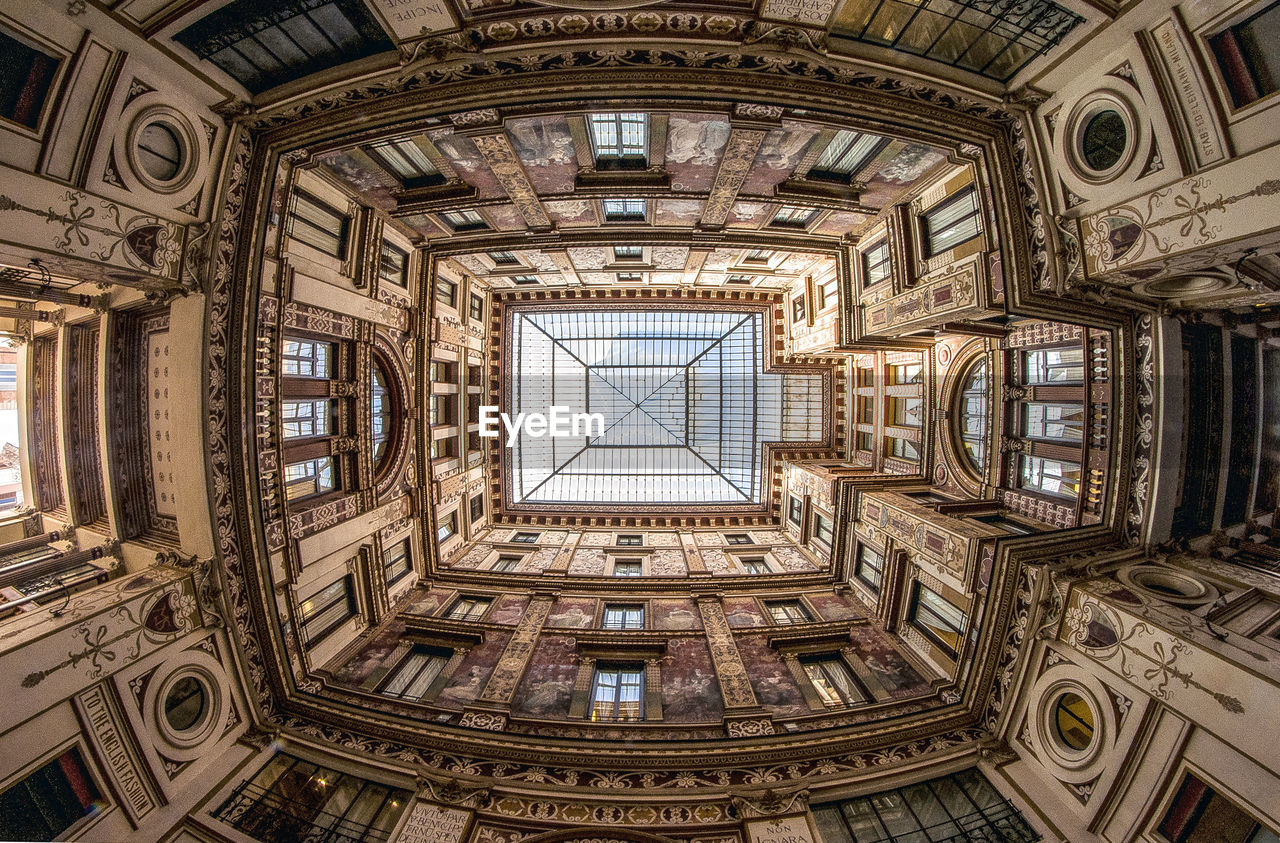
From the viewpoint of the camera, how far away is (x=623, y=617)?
18500 mm

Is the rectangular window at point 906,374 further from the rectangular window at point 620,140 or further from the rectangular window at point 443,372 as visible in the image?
the rectangular window at point 443,372

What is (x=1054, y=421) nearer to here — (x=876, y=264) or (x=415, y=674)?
(x=876, y=264)

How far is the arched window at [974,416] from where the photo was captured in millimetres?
17625

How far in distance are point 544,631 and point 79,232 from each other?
1622 cm

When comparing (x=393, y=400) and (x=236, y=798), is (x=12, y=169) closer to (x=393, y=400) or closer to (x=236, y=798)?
(x=393, y=400)

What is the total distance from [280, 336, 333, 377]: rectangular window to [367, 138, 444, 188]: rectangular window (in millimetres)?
6537

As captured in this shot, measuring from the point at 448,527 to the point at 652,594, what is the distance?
1137 cm

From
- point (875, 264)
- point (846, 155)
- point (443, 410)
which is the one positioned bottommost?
point (443, 410)

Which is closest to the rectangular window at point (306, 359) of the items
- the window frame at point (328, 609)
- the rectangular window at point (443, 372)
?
the rectangular window at point (443, 372)

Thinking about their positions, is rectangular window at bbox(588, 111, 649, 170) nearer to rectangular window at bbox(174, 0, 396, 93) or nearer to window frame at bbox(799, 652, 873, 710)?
rectangular window at bbox(174, 0, 396, 93)

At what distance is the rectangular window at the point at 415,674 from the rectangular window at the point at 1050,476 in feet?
71.9

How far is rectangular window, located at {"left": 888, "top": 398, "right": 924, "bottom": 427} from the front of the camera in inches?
830

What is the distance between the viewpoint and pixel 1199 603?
1011 centimetres

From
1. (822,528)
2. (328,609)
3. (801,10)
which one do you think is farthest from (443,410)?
(801,10)
